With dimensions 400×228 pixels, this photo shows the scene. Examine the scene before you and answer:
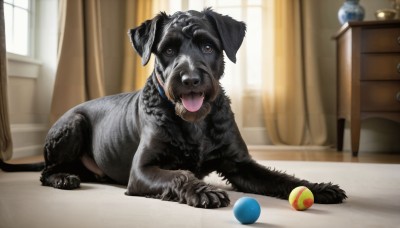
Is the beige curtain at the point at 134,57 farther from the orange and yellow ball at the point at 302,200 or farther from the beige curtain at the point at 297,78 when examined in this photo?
the orange and yellow ball at the point at 302,200

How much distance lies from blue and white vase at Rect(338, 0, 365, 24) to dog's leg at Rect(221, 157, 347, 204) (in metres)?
2.63

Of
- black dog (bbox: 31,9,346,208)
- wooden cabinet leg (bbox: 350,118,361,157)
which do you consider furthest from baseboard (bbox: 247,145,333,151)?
black dog (bbox: 31,9,346,208)

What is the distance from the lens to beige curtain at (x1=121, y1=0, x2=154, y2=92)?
16.1ft

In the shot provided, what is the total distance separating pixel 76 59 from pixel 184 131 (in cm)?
246

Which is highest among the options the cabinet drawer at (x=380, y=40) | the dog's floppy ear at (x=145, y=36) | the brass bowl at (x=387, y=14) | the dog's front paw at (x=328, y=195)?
the brass bowl at (x=387, y=14)

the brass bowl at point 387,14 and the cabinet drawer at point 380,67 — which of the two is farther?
the brass bowl at point 387,14

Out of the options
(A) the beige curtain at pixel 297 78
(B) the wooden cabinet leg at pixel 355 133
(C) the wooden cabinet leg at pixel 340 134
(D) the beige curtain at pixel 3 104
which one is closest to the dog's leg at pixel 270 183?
(D) the beige curtain at pixel 3 104

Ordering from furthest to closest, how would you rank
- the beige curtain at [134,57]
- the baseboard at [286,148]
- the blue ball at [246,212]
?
the beige curtain at [134,57] < the baseboard at [286,148] < the blue ball at [246,212]

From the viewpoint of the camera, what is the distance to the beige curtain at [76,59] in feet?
13.4

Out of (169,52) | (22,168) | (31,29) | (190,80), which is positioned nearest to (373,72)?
(169,52)

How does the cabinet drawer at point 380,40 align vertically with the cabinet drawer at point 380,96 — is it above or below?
above

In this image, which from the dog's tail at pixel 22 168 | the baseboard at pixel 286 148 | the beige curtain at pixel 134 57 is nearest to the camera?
the dog's tail at pixel 22 168

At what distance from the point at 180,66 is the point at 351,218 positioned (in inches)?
33.2

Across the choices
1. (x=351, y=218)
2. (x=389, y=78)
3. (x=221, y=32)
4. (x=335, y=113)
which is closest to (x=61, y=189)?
(x=221, y=32)
